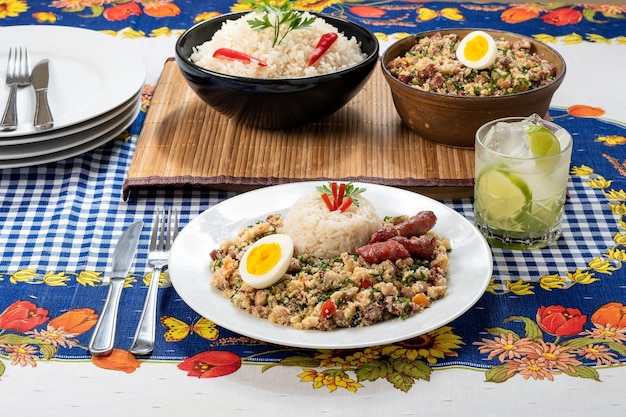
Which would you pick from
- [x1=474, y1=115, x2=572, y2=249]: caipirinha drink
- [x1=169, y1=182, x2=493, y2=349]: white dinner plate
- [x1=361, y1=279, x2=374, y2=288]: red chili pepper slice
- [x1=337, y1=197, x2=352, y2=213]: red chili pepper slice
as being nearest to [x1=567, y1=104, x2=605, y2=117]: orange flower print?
[x1=474, y1=115, x2=572, y2=249]: caipirinha drink

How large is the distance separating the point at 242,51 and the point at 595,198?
124 cm

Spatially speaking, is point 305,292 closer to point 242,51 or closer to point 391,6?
point 242,51

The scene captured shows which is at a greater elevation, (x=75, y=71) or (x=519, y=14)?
(x=75, y=71)

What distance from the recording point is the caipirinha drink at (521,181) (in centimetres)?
205

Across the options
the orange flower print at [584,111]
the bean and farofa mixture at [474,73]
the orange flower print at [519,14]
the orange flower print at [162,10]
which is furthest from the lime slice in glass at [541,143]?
the orange flower print at [162,10]

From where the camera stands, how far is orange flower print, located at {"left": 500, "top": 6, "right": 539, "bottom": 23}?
354 centimetres

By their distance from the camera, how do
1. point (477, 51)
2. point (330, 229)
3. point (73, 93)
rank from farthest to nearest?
point (73, 93) → point (477, 51) → point (330, 229)

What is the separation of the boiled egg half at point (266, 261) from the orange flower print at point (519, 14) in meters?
2.09

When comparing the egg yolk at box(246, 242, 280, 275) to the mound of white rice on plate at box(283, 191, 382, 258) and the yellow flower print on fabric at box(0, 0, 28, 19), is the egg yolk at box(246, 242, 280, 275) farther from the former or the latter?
the yellow flower print on fabric at box(0, 0, 28, 19)

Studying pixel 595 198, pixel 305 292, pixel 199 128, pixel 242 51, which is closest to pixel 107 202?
pixel 199 128

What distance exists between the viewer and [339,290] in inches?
71.4

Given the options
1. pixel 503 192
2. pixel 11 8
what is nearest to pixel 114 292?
pixel 503 192

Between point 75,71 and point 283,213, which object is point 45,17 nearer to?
point 75,71

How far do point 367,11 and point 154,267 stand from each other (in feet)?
6.84
